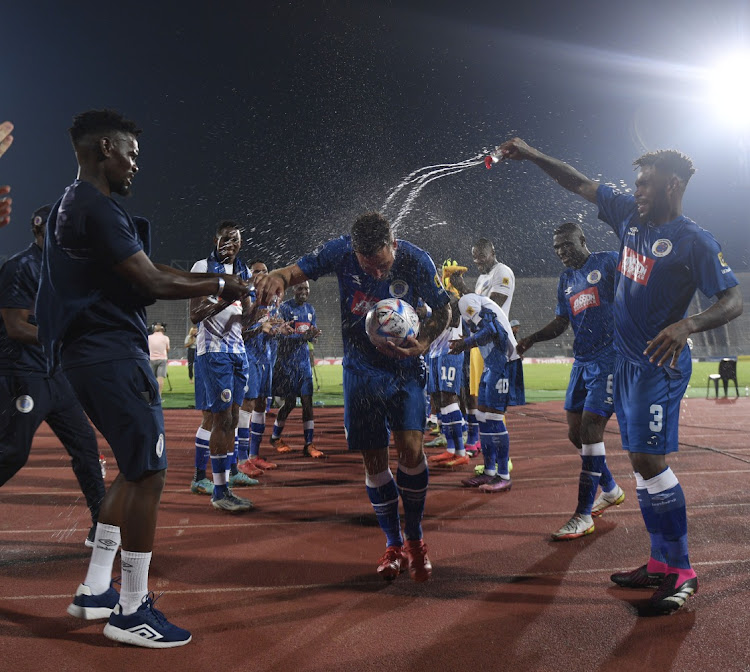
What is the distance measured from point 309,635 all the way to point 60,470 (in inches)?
250

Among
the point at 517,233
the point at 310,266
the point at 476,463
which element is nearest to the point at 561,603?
the point at 310,266

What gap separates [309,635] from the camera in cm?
290

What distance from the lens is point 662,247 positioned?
3.52m

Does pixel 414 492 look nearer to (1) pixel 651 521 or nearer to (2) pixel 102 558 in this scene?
(1) pixel 651 521

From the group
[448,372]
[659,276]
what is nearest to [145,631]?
[659,276]

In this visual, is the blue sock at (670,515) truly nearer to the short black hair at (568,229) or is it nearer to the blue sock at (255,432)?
the short black hair at (568,229)

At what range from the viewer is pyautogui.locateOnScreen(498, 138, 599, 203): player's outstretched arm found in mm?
3984

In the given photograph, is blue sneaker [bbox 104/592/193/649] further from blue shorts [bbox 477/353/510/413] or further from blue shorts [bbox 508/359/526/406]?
blue shorts [bbox 508/359/526/406]

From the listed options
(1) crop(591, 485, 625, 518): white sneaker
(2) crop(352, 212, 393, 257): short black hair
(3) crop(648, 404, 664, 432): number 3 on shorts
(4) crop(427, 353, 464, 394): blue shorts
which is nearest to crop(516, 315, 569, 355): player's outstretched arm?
(1) crop(591, 485, 625, 518): white sneaker

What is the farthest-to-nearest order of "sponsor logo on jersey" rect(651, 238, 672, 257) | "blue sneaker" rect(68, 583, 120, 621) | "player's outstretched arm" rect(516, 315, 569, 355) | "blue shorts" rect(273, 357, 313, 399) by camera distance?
"blue shorts" rect(273, 357, 313, 399) < "player's outstretched arm" rect(516, 315, 569, 355) < "sponsor logo on jersey" rect(651, 238, 672, 257) < "blue sneaker" rect(68, 583, 120, 621)

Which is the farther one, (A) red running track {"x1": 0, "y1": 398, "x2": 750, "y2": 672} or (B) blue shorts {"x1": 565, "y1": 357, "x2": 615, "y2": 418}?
(B) blue shorts {"x1": 565, "y1": 357, "x2": 615, "y2": 418}

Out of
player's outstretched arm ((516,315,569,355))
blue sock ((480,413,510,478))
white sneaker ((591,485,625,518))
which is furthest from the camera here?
blue sock ((480,413,510,478))

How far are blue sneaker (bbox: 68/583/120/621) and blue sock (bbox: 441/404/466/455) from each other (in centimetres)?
549

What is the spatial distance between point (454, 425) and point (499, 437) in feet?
6.16
